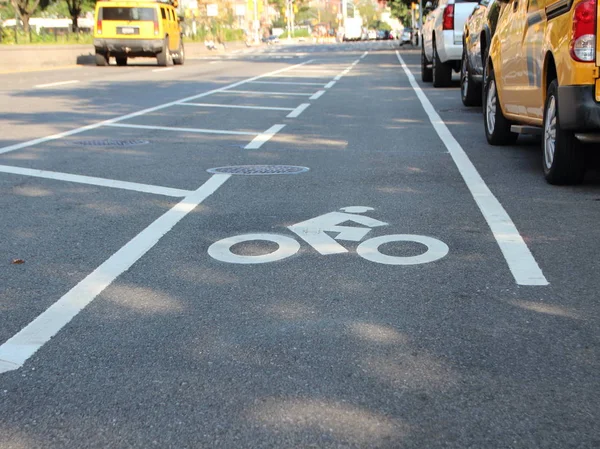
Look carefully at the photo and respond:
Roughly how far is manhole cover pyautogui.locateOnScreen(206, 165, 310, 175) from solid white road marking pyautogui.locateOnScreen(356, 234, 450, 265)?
2726 mm

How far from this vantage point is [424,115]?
1376 centimetres

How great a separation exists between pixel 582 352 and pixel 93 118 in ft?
36.7

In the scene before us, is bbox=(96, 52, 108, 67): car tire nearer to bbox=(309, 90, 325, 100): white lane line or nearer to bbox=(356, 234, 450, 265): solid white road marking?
bbox=(309, 90, 325, 100): white lane line

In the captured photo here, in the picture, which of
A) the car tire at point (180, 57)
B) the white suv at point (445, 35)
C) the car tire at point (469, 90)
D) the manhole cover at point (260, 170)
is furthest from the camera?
the car tire at point (180, 57)

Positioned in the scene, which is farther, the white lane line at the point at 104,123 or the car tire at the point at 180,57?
the car tire at the point at 180,57

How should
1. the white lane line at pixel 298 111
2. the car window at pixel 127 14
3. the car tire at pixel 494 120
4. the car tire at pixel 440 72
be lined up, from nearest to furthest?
the car tire at pixel 494 120, the white lane line at pixel 298 111, the car tire at pixel 440 72, the car window at pixel 127 14

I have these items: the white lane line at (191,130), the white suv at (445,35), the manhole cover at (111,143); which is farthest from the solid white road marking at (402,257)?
the white suv at (445,35)

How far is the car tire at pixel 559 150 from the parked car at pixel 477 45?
352cm

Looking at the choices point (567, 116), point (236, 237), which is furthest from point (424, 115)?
point (236, 237)

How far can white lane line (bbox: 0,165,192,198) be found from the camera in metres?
7.33

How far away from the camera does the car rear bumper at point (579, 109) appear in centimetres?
654

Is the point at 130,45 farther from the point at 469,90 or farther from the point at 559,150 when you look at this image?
the point at 559,150

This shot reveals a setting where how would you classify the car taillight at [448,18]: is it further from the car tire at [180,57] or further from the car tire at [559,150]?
the car tire at [180,57]

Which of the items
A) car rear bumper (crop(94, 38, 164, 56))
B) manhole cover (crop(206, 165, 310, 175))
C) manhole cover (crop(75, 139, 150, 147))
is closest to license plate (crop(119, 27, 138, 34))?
car rear bumper (crop(94, 38, 164, 56))
